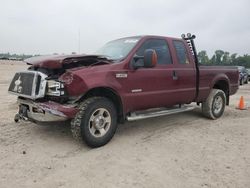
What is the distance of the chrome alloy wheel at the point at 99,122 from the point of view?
4648 mm

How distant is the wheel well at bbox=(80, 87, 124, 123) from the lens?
4.72m

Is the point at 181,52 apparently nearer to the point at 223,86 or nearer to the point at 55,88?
the point at 223,86

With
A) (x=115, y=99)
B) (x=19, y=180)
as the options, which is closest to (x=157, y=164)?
(x=115, y=99)

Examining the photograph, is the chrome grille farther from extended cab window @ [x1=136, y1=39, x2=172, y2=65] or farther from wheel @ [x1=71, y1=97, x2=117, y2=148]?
extended cab window @ [x1=136, y1=39, x2=172, y2=65]

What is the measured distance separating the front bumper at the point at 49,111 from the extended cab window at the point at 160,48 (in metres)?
2.01

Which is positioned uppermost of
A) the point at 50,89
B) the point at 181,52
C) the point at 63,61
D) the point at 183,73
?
the point at 181,52

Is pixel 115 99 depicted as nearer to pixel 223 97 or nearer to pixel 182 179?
pixel 182 179

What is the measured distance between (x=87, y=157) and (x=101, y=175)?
0.66 metres

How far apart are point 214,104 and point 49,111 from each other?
4.70 m

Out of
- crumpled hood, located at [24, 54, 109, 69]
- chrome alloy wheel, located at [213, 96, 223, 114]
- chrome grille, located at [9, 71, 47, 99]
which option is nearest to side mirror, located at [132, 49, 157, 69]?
crumpled hood, located at [24, 54, 109, 69]

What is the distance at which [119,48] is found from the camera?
569 cm

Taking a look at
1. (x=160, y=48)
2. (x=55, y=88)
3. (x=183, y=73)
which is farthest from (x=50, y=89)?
(x=183, y=73)

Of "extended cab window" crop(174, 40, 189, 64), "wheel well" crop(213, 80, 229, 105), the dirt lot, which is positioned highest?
"extended cab window" crop(174, 40, 189, 64)

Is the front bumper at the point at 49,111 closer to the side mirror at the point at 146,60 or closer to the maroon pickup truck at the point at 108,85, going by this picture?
the maroon pickup truck at the point at 108,85
